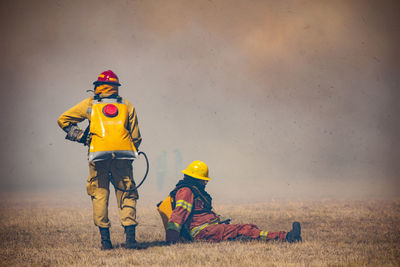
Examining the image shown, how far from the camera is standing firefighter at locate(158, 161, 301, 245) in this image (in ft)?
23.4

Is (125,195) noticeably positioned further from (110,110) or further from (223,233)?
(223,233)

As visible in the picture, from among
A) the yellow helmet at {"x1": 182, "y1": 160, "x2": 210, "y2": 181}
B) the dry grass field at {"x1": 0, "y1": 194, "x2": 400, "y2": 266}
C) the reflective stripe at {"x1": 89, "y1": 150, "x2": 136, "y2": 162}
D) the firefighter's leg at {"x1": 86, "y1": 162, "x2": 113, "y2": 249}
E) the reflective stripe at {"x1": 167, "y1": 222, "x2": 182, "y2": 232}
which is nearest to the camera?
the dry grass field at {"x1": 0, "y1": 194, "x2": 400, "y2": 266}

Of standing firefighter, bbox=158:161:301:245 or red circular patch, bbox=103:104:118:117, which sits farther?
standing firefighter, bbox=158:161:301:245

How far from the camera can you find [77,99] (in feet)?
179

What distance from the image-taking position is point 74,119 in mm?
6855

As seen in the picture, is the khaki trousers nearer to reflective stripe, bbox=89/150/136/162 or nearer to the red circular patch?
reflective stripe, bbox=89/150/136/162

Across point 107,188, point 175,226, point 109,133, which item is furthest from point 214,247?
point 109,133

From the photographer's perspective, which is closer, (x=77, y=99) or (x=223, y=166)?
(x=77, y=99)

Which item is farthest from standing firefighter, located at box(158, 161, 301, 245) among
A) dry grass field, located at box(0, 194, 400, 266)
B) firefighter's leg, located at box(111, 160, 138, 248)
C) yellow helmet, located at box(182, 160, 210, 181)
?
firefighter's leg, located at box(111, 160, 138, 248)

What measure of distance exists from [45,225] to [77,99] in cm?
4589

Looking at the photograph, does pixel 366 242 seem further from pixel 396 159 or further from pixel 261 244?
pixel 396 159

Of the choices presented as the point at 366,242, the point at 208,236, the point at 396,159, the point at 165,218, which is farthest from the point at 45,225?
the point at 396,159

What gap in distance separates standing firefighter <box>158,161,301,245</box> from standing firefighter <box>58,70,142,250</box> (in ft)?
2.06

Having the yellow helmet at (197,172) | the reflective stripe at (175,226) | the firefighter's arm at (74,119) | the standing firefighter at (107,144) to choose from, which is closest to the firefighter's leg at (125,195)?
the standing firefighter at (107,144)
